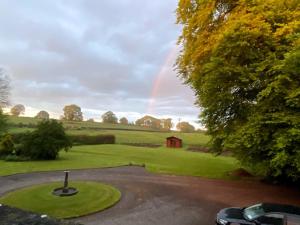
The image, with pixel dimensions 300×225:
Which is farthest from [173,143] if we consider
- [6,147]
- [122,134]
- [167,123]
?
[167,123]

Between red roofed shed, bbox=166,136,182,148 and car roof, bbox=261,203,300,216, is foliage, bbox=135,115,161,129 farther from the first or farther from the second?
car roof, bbox=261,203,300,216

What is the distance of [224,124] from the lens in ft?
77.8

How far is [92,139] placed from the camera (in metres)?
61.0

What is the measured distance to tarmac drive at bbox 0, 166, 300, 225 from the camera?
1578 centimetres

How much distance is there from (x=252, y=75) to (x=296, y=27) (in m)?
3.70

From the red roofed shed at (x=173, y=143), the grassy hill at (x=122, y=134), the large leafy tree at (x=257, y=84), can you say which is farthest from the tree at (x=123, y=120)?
the large leafy tree at (x=257, y=84)

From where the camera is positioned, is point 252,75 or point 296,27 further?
point 252,75

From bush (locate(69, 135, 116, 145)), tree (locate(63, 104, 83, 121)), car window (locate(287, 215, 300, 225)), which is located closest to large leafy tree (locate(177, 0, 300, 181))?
car window (locate(287, 215, 300, 225))

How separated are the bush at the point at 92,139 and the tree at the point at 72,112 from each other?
262 ft

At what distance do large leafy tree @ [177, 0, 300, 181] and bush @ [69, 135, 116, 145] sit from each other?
39286mm

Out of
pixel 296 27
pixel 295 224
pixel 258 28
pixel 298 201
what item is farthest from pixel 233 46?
pixel 295 224

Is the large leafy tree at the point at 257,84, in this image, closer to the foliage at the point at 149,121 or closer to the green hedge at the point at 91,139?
the green hedge at the point at 91,139

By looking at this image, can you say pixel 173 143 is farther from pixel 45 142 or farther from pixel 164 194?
pixel 164 194

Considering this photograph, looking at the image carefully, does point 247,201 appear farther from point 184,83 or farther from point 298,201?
point 184,83
